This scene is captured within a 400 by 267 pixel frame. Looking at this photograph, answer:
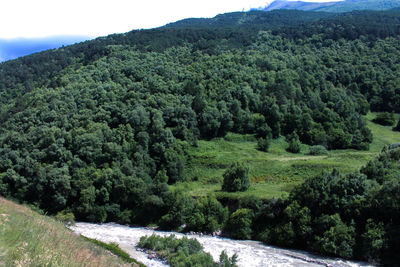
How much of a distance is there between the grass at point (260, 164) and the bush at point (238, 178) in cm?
127

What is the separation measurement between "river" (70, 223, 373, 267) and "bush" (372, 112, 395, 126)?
6644 centimetres

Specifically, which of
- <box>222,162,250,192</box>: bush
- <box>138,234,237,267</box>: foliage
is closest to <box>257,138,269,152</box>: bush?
<box>222,162,250,192</box>: bush

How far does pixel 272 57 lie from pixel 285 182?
57.8 metres

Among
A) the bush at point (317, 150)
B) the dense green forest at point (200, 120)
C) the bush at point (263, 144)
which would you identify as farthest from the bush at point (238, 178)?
the bush at point (317, 150)

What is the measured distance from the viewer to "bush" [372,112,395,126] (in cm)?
9062

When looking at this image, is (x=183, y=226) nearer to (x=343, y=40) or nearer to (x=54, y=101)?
(x=54, y=101)

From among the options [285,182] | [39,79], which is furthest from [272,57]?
[39,79]

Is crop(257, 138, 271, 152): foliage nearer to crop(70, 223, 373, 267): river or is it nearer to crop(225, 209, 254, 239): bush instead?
crop(225, 209, 254, 239): bush

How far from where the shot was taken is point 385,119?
90.7m

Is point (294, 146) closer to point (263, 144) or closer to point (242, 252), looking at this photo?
point (263, 144)

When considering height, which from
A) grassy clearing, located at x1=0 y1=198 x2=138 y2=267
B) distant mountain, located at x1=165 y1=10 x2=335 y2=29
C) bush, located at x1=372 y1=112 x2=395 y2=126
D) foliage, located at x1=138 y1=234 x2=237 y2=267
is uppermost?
distant mountain, located at x1=165 y1=10 x2=335 y2=29

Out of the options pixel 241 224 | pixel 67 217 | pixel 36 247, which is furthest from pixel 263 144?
pixel 36 247

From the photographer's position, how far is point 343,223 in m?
37.0

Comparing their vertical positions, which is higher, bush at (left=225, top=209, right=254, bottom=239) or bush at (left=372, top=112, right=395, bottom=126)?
bush at (left=225, top=209, right=254, bottom=239)
